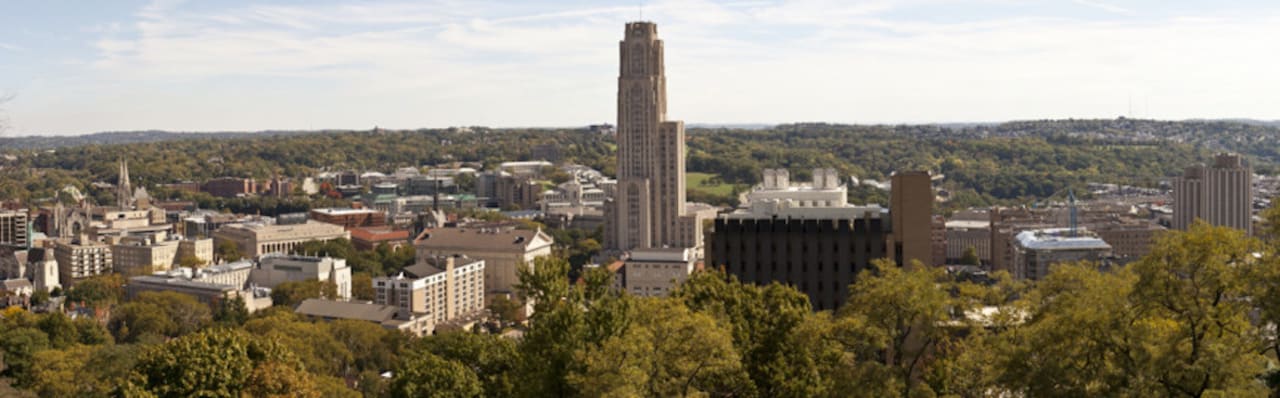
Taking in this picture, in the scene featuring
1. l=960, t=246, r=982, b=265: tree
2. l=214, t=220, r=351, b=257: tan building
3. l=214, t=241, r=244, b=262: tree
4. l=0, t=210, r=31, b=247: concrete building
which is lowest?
l=960, t=246, r=982, b=265: tree

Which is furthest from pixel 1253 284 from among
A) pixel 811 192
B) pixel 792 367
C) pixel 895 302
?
pixel 811 192

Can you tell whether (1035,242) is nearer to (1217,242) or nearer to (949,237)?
(949,237)

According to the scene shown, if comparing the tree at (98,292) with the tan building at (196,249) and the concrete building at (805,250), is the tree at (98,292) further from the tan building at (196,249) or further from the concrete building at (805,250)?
the concrete building at (805,250)

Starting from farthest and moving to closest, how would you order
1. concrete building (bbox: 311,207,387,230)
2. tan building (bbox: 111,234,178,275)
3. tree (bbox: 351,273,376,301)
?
concrete building (bbox: 311,207,387,230) < tan building (bbox: 111,234,178,275) < tree (bbox: 351,273,376,301)

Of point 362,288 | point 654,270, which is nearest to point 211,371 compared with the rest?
point 654,270

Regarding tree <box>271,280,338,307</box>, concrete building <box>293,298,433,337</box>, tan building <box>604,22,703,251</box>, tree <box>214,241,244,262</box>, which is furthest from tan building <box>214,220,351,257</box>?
concrete building <box>293,298,433,337</box>

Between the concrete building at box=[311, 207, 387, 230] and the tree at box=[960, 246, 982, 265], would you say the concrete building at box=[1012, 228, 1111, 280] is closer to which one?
the tree at box=[960, 246, 982, 265]
